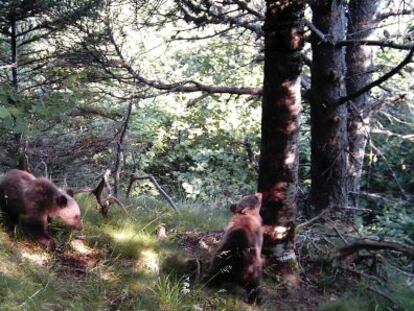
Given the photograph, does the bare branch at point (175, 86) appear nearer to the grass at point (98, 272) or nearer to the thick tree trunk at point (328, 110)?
the thick tree trunk at point (328, 110)

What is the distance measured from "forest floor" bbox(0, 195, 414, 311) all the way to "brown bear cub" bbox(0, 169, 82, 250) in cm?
13

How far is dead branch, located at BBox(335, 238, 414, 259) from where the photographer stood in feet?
14.4

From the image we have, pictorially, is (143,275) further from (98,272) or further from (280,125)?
(280,125)

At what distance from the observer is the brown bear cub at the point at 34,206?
467 cm

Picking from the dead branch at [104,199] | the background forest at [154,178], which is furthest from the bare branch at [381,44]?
the dead branch at [104,199]

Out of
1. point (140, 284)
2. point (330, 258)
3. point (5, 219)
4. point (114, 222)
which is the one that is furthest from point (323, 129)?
point (5, 219)

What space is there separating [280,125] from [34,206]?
8.11 feet

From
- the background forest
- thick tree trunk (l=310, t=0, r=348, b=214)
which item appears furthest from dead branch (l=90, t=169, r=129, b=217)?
thick tree trunk (l=310, t=0, r=348, b=214)

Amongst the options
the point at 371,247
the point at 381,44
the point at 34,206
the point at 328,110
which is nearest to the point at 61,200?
the point at 34,206

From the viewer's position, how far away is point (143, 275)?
171 inches

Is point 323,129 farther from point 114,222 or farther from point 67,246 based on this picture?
point 67,246

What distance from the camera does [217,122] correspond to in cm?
1493

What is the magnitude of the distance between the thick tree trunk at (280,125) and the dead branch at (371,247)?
0.51m

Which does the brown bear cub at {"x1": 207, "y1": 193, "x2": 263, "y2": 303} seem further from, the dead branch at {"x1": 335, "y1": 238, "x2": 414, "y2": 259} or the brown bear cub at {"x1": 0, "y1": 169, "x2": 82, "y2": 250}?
the brown bear cub at {"x1": 0, "y1": 169, "x2": 82, "y2": 250}
